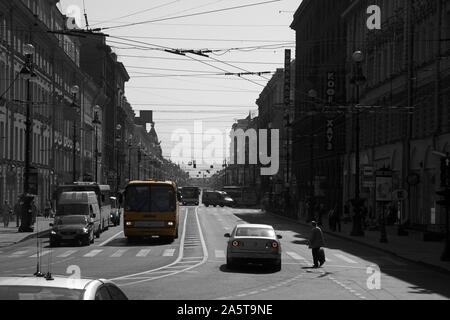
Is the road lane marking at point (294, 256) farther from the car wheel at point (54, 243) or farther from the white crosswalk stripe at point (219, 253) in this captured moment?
the car wheel at point (54, 243)

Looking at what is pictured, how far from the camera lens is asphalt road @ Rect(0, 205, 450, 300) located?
19031 mm

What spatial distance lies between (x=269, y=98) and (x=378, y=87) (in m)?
89.5

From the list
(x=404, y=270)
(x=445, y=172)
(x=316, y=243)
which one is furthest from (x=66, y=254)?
(x=445, y=172)

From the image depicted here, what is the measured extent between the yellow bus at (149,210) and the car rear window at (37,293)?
31148mm

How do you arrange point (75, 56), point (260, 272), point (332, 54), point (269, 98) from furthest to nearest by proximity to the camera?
point (269, 98)
point (75, 56)
point (332, 54)
point (260, 272)

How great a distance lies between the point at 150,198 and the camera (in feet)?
128

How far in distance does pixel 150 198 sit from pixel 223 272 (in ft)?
48.6

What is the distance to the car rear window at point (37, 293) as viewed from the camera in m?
7.33

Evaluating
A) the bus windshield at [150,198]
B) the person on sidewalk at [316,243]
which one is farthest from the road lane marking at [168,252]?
the person on sidewalk at [316,243]

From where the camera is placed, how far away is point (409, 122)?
50969 mm

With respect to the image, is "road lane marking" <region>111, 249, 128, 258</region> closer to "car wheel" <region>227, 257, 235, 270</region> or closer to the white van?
the white van

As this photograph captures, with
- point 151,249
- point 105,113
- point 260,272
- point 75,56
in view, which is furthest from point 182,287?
point 105,113

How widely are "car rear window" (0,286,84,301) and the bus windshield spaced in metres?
31.3
